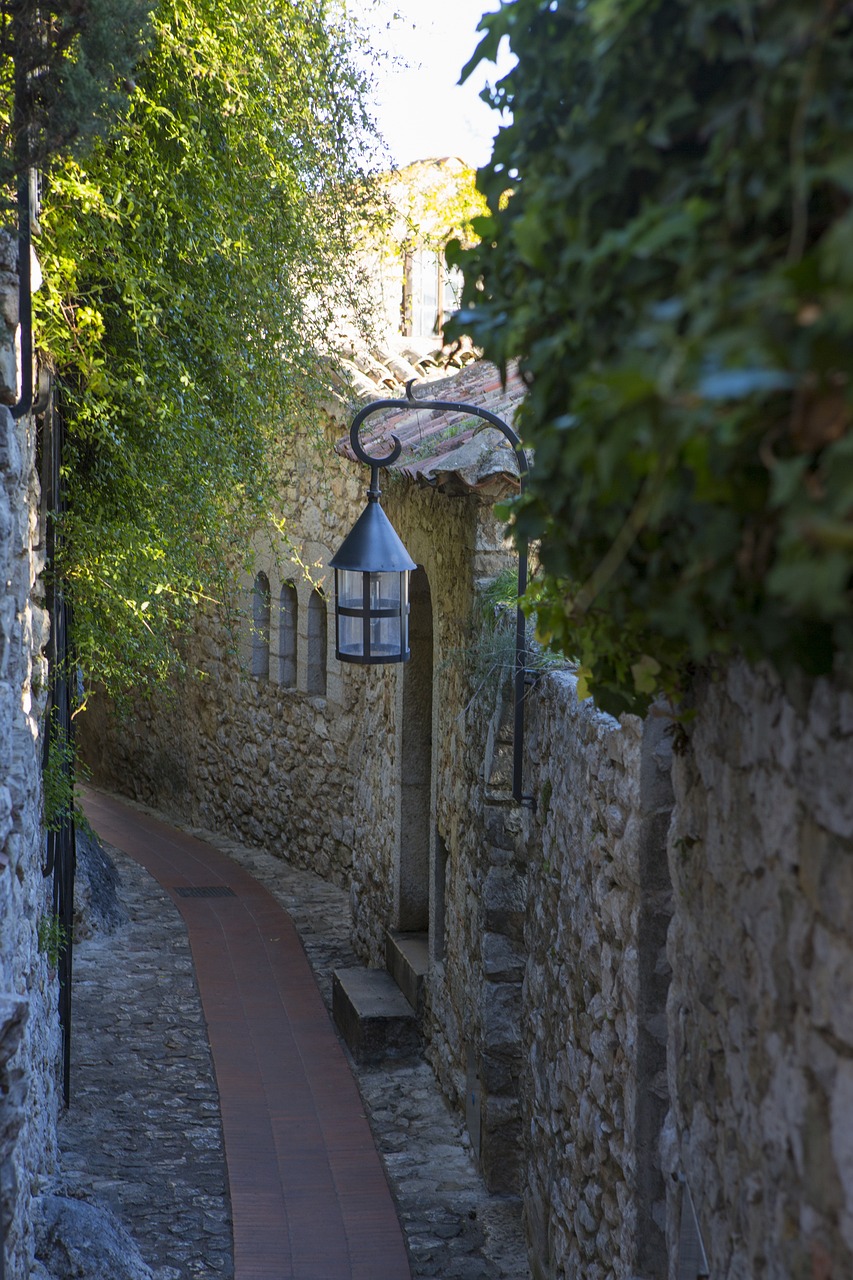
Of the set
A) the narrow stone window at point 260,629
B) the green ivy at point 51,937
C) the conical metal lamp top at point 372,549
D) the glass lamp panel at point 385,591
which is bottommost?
the green ivy at point 51,937

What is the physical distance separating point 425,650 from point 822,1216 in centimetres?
628

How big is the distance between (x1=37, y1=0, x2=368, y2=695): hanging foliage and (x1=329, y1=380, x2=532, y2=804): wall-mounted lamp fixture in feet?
2.93

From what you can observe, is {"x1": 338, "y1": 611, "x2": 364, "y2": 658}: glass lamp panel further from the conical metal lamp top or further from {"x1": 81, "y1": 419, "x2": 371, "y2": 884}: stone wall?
{"x1": 81, "y1": 419, "x2": 371, "y2": 884}: stone wall

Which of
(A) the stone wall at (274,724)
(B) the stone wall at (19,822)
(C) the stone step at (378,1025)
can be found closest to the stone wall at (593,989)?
(B) the stone wall at (19,822)

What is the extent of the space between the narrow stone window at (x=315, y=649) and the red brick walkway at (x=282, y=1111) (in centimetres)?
184

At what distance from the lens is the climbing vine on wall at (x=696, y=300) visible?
1.03 m

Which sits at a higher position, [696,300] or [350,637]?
[696,300]

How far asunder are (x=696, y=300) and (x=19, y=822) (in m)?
2.87

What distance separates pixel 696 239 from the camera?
1.23 m

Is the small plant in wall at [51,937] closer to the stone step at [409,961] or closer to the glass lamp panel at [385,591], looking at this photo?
the glass lamp panel at [385,591]

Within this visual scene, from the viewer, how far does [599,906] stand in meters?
3.75

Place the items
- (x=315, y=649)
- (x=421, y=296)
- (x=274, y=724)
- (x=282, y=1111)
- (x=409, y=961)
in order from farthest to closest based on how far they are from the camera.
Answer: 1. (x=274, y=724)
2. (x=421, y=296)
3. (x=315, y=649)
4. (x=409, y=961)
5. (x=282, y=1111)

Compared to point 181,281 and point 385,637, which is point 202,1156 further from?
point 181,281

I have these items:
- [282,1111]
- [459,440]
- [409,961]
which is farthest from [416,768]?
[459,440]
